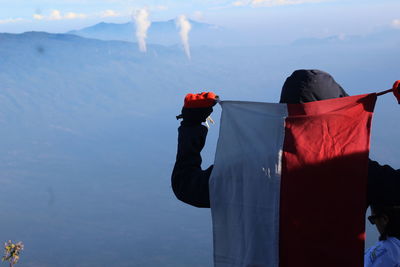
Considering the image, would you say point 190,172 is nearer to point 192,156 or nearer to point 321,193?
point 192,156

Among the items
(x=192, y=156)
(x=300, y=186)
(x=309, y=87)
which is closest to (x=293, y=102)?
(x=309, y=87)

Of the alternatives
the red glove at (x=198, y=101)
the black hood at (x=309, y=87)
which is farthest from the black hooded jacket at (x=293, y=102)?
the red glove at (x=198, y=101)

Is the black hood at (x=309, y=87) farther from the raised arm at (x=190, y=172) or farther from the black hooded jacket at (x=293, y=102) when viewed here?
the raised arm at (x=190, y=172)

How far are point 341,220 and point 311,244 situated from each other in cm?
17

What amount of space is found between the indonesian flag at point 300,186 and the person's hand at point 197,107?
261 millimetres

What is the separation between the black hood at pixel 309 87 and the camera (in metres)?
2.26

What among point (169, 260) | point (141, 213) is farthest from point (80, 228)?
point (169, 260)

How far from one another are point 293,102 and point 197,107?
19.3 inches

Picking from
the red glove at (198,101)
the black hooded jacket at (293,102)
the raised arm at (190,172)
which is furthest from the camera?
the red glove at (198,101)

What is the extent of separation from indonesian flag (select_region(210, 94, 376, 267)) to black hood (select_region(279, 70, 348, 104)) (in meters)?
0.04

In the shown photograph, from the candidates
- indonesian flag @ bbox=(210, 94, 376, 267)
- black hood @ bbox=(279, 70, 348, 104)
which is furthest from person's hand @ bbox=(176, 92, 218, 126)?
black hood @ bbox=(279, 70, 348, 104)

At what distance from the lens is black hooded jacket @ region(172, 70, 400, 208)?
2160mm

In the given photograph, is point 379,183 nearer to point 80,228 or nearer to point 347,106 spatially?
point 347,106

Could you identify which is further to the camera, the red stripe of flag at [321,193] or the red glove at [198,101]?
the red glove at [198,101]
